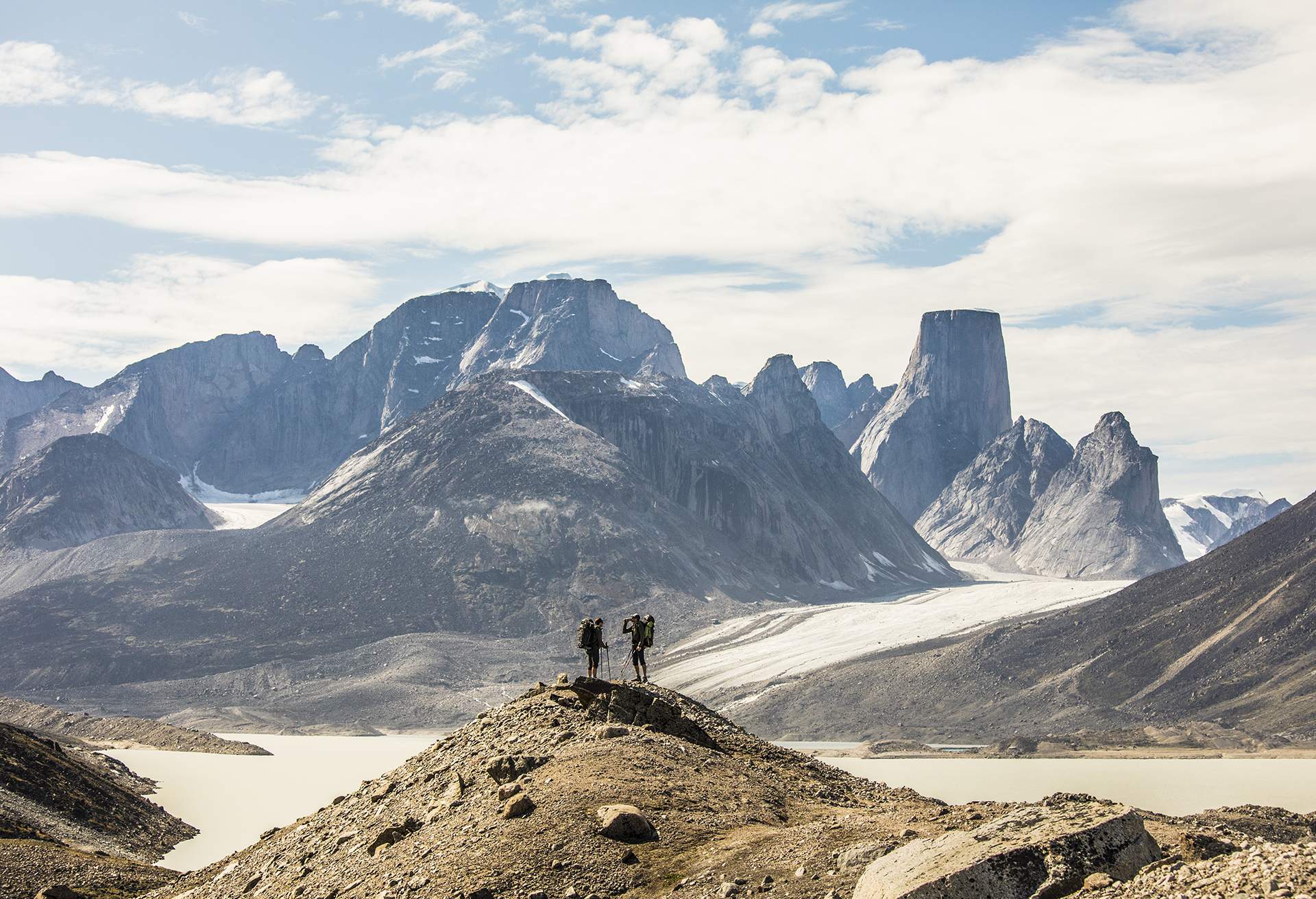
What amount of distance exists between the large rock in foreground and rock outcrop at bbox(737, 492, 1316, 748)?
9241cm

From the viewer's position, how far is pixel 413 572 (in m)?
187

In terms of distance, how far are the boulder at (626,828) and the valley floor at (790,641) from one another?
385 feet

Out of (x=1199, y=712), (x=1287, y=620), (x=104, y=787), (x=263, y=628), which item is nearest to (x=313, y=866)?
(x=104, y=787)

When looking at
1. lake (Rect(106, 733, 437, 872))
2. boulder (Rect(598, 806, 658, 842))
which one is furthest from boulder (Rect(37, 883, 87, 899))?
boulder (Rect(598, 806, 658, 842))

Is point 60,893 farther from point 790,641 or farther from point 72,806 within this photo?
point 790,641

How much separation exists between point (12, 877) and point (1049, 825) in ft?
88.1

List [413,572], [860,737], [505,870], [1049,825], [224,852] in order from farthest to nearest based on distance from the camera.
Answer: [413,572] < [860,737] < [224,852] < [505,870] < [1049,825]

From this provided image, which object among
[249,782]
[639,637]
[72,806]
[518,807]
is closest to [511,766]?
[518,807]

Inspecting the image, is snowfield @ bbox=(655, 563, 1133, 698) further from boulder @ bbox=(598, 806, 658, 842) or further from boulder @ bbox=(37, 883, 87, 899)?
boulder @ bbox=(598, 806, 658, 842)

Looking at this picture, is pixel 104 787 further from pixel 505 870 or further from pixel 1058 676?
pixel 1058 676

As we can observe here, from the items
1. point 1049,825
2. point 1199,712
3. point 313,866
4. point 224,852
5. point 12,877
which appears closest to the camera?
point 1049,825

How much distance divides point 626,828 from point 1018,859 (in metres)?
6.53

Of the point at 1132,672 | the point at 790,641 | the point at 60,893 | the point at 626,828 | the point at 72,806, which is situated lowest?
the point at 790,641

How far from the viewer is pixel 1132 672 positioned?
12250 cm
